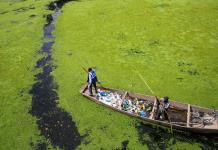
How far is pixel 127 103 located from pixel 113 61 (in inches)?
167

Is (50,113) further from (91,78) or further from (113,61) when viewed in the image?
(113,61)

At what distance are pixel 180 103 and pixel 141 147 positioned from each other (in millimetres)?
2654

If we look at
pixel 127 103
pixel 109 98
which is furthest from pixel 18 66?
pixel 127 103

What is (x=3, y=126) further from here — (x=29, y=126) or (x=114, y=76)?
(x=114, y=76)

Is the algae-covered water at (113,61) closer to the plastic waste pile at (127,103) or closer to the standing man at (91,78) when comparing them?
the plastic waste pile at (127,103)

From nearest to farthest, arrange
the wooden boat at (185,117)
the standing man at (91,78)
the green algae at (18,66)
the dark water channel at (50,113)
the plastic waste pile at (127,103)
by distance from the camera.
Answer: the wooden boat at (185,117) → the dark water channel at (50,113) → the green algae at (18,66) → the plastic waste pile at (127,103) → the standing man at (91,78)

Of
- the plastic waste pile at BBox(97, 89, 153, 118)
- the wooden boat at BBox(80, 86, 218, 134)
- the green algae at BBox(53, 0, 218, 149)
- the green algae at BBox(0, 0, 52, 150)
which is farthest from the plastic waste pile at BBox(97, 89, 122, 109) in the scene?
the green algae at BBox(0, 0, 52, 150)

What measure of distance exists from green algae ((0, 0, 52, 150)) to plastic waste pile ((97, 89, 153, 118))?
11.6 ft

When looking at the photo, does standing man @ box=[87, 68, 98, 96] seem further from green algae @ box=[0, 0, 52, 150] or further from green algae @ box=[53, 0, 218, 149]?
green algae @ box=[0, 0, 52, 150]

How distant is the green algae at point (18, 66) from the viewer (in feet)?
38.3

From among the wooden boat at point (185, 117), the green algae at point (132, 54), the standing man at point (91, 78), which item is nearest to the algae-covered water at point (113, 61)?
the green algae at point (132, 54)

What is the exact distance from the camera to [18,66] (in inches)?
651

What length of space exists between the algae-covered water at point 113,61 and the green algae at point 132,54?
45 millimetres

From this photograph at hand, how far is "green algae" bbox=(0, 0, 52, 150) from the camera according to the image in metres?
11.7
